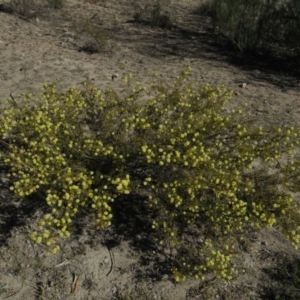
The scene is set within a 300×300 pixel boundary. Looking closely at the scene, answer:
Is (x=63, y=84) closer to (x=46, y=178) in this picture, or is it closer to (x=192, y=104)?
(x=192, y=104)

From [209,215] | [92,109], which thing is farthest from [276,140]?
[92,109]

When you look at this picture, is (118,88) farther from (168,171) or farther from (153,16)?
(153,16)

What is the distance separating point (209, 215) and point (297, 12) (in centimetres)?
605

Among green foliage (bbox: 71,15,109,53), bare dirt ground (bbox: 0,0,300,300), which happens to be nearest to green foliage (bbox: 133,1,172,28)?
bare dirt ground (bbox: 0,0,300,300)

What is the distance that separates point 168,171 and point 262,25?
5792mm

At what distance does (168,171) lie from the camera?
354cm

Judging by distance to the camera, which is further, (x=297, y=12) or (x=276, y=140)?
(x=297, y=12)

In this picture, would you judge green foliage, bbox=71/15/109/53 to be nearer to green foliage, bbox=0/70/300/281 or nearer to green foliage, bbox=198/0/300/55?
green foliage, bbox=198/0/300/55

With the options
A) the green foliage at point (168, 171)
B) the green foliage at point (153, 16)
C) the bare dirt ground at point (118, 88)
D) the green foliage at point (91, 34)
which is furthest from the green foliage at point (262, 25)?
the green foliage at point (168, 171)

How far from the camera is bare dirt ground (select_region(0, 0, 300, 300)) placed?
3.50 meters

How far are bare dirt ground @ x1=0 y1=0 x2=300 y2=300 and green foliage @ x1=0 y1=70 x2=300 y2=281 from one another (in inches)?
8.3

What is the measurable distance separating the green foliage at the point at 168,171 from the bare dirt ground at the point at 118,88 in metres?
0.21

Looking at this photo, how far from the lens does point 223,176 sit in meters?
3.26

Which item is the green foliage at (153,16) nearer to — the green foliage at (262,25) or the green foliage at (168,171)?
the green foliage at (262,25)
